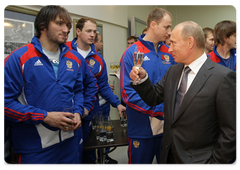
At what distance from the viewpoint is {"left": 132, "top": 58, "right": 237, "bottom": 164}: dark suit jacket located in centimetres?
124

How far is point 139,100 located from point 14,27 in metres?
2.29

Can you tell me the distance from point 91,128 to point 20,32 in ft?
5.89

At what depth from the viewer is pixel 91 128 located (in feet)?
8.96

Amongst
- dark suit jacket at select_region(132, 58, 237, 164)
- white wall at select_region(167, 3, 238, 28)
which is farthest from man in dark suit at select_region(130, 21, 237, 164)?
white wall at select_region(167, 3, 238, 28)

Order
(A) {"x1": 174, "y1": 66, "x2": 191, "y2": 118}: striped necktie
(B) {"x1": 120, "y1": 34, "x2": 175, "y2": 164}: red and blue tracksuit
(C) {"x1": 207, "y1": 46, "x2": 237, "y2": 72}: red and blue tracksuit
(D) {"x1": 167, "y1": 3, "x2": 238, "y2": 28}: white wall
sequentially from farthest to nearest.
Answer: (D) {"x1": 167, "y1": 3, "x2": 238, "y2": 28}: white wall → (C) {"x1": 207, "y1": 46, "x2": 237, "y2": 72}: red and blue tracksuit → (B) {"x1": 120, "y1": 34, "x2": 175, "y2": 164}: red and blue tracksuit → (A) {"x1": 174, "y1": 66, "x2": 191, "y2": 118}: striped necktie

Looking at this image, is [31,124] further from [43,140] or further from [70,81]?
[70,81]

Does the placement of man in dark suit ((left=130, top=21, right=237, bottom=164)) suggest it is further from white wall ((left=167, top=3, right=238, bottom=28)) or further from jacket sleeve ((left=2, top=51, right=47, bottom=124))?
white wall ((left=167, top=3, right=238, bottom=28))

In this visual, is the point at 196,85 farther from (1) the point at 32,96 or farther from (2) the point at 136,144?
(1) the point at 32,96

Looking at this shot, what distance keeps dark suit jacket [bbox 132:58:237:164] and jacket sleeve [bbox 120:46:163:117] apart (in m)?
0.47

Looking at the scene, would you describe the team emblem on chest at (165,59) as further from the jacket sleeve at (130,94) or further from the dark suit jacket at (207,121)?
the dark suit jacket at (207,121)

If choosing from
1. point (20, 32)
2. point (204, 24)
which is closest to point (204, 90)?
point (20, 32)

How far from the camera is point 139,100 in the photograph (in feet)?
6.24

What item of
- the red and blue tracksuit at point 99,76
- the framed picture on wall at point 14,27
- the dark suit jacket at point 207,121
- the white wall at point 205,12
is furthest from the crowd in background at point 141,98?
the white wall at point 205,12

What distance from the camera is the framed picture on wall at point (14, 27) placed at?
2.96 m
